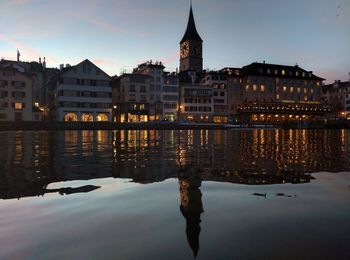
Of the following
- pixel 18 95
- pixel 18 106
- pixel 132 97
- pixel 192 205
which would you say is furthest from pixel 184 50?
pixel 192 205

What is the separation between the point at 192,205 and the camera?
7230mm

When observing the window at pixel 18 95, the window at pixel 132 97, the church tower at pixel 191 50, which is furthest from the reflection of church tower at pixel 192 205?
the church tower at pixel 191 50

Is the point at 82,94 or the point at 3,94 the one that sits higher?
the point at 82,94

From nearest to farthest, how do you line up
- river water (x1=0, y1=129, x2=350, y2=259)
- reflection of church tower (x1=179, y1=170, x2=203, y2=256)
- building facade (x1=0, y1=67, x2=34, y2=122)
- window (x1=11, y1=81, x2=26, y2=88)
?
river water (x1=0, y1=129, x2=350, y2=259)
reflection of church tower (x1=179, y1=170, x2=203, y2=256)
building facade (x1=0, y1=67, x2=34, y2=122)
window (x1=11, y1=81, x2=26, y2=88)

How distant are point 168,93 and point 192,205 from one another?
107 meters

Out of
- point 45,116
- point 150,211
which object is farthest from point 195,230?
point 45,116

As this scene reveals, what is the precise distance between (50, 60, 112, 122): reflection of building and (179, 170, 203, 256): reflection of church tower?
90.1 meters

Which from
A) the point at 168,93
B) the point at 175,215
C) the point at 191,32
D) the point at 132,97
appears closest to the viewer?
the point at 175,215

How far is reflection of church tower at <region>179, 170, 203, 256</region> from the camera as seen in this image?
5254 millimetres

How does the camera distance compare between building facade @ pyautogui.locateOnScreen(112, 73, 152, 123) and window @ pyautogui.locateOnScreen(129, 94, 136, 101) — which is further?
window @ pyautogui.locateOnScreen(129, 94, 136, 101)

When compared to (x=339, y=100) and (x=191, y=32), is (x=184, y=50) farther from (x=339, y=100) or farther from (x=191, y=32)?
(x=339, y=100)

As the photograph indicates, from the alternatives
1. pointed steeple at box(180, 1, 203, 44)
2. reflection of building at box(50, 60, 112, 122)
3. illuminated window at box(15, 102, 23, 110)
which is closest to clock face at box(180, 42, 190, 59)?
pointed steeple at box(180, 1, 203, 44)

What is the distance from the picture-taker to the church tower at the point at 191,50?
5999 inches

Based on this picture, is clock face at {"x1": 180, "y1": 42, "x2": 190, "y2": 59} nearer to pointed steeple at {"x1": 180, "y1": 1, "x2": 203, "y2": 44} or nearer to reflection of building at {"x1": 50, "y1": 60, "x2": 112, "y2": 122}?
pointed steeple at {"x1": 180, "y1": 1, "x2": 203, "y2": 44}
